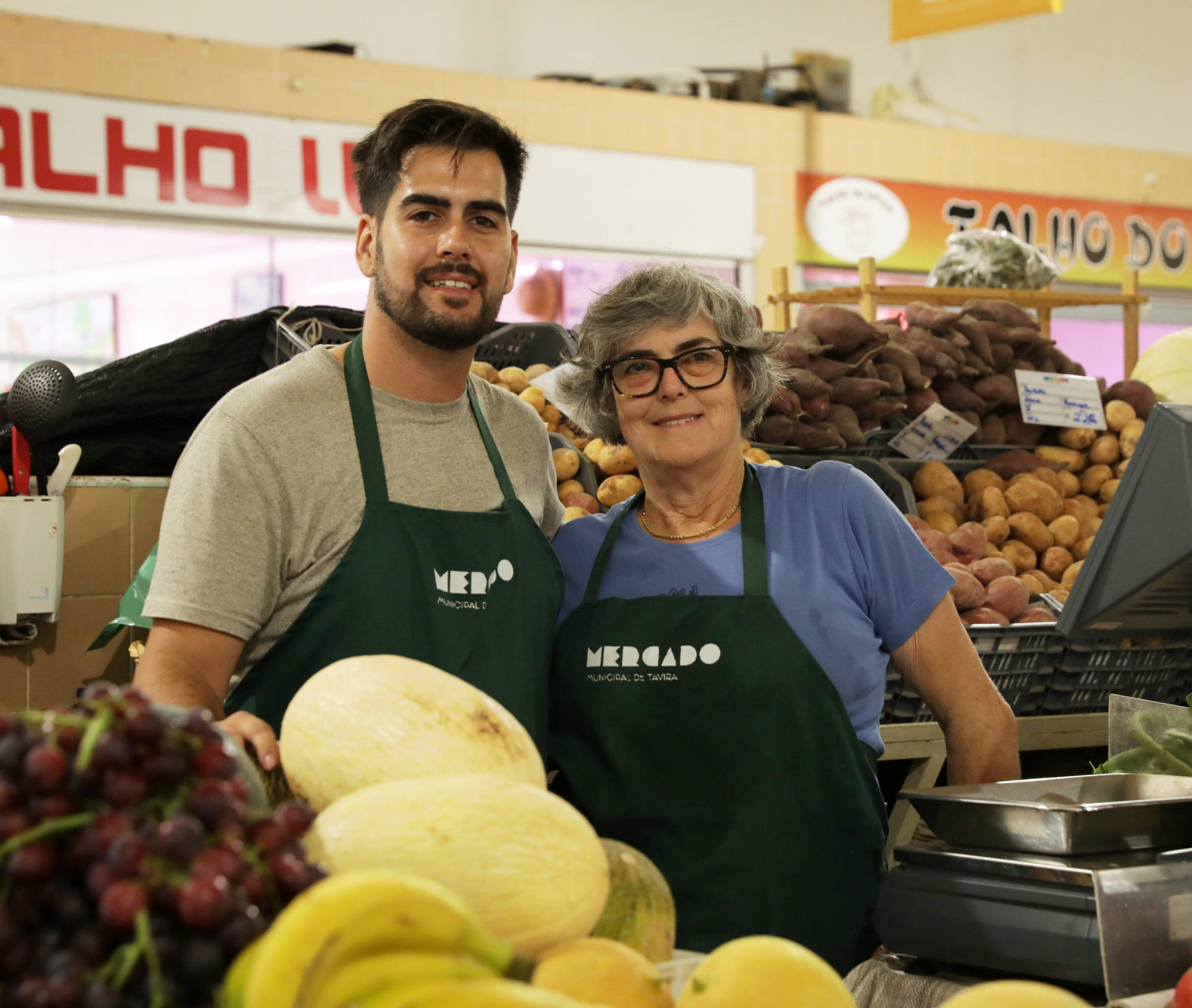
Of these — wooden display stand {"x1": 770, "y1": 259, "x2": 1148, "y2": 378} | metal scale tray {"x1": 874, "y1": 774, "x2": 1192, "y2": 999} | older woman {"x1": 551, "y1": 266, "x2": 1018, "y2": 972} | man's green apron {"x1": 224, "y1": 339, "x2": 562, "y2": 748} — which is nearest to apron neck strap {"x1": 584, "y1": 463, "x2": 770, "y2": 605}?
older woman {"x1": 551, "y1": 266, "x2": 1018, "y2": 972}

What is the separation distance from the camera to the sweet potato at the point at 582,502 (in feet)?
9.45

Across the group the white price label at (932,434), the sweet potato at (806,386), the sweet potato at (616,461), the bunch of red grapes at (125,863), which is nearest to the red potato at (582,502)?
the sweet potato at (616,461)

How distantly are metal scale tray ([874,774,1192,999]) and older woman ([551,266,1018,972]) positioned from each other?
0.30 meters

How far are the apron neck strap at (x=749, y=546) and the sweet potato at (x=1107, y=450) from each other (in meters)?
2.11

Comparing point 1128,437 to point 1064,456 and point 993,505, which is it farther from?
point 993,505

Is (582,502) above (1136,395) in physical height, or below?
below

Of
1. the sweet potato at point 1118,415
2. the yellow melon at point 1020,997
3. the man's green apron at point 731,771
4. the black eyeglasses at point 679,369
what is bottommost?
the man's green apron at point 731,771

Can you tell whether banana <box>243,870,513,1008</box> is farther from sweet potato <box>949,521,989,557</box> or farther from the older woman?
sweet potato <box>949,521,989,557</box>

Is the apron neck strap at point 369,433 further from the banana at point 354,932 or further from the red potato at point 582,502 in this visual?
the banana at point 354,932

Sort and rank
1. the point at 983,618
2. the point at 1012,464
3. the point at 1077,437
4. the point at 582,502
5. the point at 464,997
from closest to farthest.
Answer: the point at 464,997
the point at 983,618
the point at 582,502
the point at 1012,464
the point at 1077,437

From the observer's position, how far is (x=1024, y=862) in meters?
1.29

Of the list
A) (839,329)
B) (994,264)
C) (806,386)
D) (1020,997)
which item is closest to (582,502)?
(806,386)

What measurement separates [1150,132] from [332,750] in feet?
31.2

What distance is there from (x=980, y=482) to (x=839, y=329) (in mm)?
605
